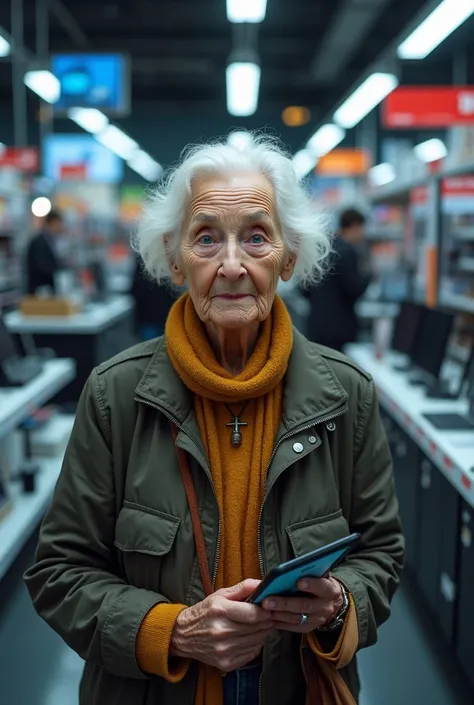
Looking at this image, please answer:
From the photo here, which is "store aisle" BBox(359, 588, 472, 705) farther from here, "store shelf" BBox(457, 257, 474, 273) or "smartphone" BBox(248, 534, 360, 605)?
"store shelf" BBox(457, 257, 474, 273)

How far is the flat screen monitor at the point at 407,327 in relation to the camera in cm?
473

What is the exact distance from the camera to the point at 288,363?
5.18 feet

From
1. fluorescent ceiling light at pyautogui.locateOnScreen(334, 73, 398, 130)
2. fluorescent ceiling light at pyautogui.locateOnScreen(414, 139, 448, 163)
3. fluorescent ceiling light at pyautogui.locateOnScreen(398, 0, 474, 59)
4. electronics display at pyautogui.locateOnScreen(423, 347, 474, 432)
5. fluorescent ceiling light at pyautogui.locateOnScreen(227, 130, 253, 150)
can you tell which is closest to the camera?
fluorescent ceiling light at pyautogui.locateOnScreen(227, 130, 253, 150)

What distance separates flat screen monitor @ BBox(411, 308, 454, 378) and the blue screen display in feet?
9.66

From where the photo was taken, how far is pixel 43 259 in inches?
354

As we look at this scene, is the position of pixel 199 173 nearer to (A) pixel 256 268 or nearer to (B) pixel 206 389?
(A) pixel 256 268

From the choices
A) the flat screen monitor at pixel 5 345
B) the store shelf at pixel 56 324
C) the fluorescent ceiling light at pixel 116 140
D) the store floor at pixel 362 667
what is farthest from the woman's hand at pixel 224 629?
the fluorescent ceiling light at pixel 116 140

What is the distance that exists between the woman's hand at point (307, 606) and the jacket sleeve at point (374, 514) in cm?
16

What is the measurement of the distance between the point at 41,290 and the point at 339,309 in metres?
4.20

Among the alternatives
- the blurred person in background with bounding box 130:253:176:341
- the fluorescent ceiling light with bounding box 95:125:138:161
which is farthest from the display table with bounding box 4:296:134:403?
the fluorescent ceiling light with bounding box 95:125:138:161

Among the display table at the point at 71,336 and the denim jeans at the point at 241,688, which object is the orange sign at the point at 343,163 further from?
the denim jeans at the point at 241,688

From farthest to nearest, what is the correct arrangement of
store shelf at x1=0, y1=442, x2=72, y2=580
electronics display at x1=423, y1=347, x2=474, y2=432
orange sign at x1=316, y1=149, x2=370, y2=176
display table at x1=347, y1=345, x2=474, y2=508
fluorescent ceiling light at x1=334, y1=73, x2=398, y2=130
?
orange sign at x1=316, y1=149, x2=370, y2=176 < fluorescent ceiling light at x1=334, y1=73, x2=398, y2=130 < electronics display at x1=423, y1=347, x2=474, y2=432 < store shelf at x1=0, y1=442, x2=72, y2=580 < display table at x1=347, y1=345, x2=474, y2=508

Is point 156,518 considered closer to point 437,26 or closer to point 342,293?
point 342,293

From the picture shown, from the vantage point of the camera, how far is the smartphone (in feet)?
3.98
